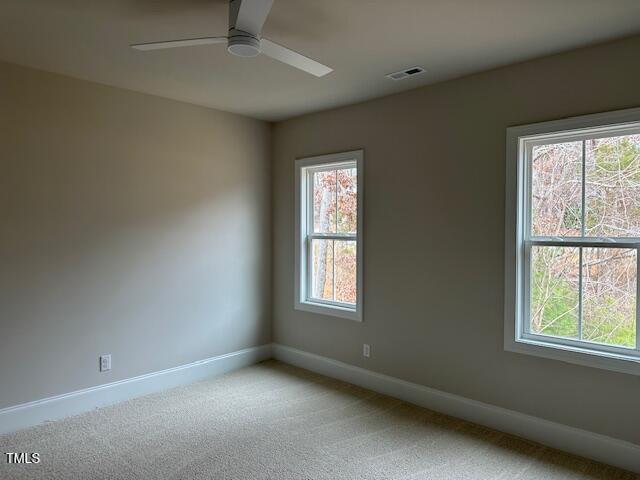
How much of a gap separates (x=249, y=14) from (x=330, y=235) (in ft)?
8.72

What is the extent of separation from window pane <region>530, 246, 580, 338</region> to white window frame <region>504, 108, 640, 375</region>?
0.16 feet

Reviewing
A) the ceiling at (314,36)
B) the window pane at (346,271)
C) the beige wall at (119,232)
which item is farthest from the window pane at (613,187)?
the beige wall at (119,232)

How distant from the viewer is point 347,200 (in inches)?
169

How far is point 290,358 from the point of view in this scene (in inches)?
185

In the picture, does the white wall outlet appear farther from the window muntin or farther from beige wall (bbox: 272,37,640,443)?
the window muntin

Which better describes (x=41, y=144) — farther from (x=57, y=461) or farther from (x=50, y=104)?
(x=57, y=461)

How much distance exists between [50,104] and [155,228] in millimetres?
1234

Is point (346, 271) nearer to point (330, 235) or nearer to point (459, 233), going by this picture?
point (330, 235)

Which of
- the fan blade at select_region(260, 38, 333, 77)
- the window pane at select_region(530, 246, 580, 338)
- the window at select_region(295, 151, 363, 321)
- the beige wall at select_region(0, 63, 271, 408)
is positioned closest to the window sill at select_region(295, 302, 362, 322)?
the window at select_region(295, 151, 363, 321)

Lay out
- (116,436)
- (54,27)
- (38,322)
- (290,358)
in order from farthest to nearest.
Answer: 1. (290,358)
2. (38,322)
3. (116,436)
4. (54,27)

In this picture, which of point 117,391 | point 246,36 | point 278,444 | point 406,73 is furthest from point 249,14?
point 117,391

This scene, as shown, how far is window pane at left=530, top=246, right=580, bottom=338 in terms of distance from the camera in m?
2.92

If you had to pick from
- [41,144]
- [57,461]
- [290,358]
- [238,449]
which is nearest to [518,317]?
[238,449]

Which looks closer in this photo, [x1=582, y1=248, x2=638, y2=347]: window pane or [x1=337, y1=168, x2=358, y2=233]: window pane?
[x1=582, y1=248, x2=638, y2=347]: window pane
